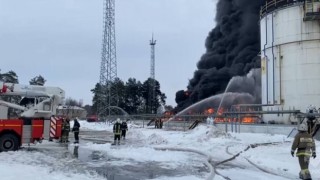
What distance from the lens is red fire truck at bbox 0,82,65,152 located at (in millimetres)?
17141

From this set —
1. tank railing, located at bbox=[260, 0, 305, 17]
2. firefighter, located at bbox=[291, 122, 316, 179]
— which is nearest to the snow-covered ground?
firefighter, located at bbox=[291, 122, 316, 179]

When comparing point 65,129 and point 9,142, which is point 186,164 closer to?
point 9,142

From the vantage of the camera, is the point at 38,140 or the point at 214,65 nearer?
the point at 38,140

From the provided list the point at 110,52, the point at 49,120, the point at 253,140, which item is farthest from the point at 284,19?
the point at 110,52

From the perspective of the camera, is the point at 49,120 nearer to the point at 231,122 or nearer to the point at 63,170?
the point at 63,170

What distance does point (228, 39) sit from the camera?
4966 cm

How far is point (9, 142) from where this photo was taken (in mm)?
17047

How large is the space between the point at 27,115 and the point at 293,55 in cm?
1656

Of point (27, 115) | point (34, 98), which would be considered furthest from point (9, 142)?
point (34, 98)

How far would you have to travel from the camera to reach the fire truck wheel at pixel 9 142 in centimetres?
1685

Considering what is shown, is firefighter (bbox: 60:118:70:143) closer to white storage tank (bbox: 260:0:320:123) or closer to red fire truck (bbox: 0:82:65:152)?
red fire truck (bbox: 0:82:65:152)

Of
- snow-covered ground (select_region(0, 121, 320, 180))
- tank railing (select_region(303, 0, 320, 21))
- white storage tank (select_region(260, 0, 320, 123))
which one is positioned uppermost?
tank railing (select_region(303, 0, 320, 21))

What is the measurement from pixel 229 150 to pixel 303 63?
12228 mm

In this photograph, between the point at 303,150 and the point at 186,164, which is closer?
the point at 303,150
